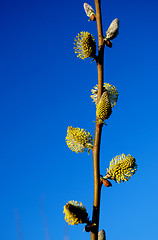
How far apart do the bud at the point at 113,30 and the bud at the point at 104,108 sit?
1.42ft

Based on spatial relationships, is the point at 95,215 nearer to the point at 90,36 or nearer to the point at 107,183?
the point at 107,183

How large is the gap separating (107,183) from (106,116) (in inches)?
13.6

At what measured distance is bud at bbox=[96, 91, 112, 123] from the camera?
1482 mm

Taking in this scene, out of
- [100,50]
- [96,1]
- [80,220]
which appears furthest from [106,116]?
[96,1]

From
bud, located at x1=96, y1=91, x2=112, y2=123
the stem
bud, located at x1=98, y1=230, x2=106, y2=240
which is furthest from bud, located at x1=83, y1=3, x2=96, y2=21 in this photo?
bud, located at x1=98, y1=230, x2=106, y2=240

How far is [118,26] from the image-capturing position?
70.4 inches

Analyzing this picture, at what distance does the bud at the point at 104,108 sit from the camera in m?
1.48

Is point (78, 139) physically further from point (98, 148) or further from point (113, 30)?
point (113, 30)

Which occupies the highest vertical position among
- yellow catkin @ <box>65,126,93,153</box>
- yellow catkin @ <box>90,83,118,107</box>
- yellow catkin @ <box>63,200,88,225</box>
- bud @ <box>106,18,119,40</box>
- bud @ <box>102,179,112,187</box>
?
bud @ <box>106,18,119,40</box>

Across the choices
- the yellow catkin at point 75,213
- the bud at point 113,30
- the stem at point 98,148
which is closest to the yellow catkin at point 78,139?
the stem at point 98,148

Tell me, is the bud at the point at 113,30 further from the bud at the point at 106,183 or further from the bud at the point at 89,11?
the bud at the point at 106,183

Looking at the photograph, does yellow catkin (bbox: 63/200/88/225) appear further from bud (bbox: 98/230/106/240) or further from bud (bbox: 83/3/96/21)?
bud (bbox: 83/3/96/21)

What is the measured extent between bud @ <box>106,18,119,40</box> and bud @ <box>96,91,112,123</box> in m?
0.43

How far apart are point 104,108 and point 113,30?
0.55 metres
